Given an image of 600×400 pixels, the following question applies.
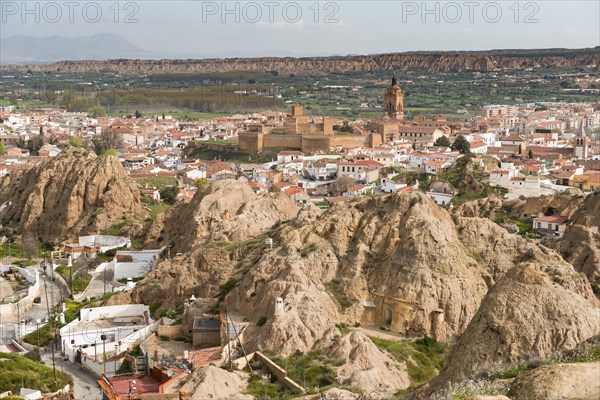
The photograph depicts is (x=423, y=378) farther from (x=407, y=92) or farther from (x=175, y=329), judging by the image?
(x=407, y=92)

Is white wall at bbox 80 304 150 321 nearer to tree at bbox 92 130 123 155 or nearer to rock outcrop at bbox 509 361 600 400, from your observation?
rock outcrop at bbox 509 361 600 400

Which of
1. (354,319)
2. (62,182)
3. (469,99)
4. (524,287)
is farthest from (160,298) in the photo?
(469,99)

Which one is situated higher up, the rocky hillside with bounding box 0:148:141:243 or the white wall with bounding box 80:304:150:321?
the rocky hillside with bounding box 0:148:141:243

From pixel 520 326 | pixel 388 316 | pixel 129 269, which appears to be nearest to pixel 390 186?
pixel 129 269

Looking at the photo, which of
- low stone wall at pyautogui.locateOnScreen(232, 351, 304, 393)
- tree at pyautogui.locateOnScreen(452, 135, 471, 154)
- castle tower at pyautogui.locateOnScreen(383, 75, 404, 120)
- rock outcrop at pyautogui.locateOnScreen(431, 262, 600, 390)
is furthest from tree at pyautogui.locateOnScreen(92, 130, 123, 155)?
rock outcrop at pyautogui.locateOnScreen(431, 262, 600, 390)

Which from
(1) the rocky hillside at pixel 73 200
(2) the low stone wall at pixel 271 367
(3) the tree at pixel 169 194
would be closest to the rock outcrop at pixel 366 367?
(2) the low stone wall at pixel 271 367

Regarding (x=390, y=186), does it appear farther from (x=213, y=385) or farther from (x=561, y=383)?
(x=561, y=383)
